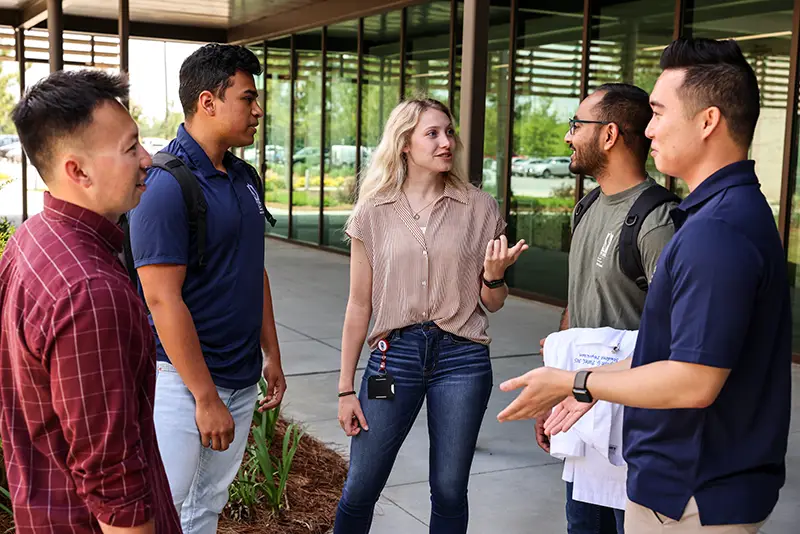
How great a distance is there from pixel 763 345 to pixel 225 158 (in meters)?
1.85

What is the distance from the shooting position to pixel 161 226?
269 cm

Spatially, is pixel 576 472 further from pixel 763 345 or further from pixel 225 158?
pixel 225 158

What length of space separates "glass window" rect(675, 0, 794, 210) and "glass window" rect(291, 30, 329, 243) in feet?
28.2

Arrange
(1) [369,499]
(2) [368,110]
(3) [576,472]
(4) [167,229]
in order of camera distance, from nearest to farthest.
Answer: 1. (4) [167,229]
2. (3) [576,472]
3. (1) [369,499]
4. (2) [368,110]

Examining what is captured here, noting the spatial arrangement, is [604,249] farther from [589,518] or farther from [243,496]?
[243,496]

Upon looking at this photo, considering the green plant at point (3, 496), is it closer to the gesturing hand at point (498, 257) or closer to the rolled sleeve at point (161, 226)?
the rolled sleeve at point (161, 226)

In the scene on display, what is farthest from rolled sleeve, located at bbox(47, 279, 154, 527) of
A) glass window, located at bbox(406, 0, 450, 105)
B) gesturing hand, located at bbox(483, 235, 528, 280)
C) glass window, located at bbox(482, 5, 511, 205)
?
glass window, located at bbox(406, 0, 450, 105)

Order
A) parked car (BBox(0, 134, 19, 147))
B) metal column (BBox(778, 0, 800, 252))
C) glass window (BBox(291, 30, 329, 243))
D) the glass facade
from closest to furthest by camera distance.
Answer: metal column (BBox(778, 0, 800, 252)) < the glass facade < glass window (BBox(291, 30, 329, 243)) < parked car (BBox(0, 134, 19, 147))

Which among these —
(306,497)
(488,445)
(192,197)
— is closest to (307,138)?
(488,445)

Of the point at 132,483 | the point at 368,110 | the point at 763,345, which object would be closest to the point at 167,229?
the point at 132,483

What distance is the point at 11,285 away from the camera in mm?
1711

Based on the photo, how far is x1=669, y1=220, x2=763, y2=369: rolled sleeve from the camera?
1885 millimetres

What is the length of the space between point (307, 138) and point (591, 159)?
13.5 metres

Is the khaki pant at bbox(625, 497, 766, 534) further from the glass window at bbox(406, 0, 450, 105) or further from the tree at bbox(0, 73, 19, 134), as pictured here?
the tree at bbox(0, 73, 19, 134)
